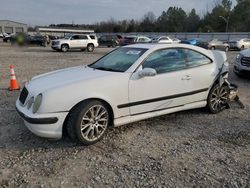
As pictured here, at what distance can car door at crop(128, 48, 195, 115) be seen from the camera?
158 inches

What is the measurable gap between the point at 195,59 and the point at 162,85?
1071 mm

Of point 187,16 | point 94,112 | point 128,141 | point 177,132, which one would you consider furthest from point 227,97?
point 187,16

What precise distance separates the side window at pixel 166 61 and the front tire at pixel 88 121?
107 centimetres

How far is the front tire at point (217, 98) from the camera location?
5.04m

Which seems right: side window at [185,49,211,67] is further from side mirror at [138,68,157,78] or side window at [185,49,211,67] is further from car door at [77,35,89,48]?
car door at [77,35,89,48]

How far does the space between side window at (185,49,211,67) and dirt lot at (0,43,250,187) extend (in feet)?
3.61

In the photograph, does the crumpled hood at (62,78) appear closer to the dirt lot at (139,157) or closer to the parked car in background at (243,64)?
the dirt lot at (139,157)

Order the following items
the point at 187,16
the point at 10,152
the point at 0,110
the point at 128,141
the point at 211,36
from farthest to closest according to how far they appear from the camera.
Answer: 1. the point at 187,16
2. the point at 211,36
3. the point at 0,110
4. the point at 128,141
5. the point at 10,152

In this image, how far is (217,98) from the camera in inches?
203

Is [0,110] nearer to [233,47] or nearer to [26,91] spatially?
[26,91]

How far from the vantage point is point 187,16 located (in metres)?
82.9

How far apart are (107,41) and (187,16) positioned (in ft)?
193

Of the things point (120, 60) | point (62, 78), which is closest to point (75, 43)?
point (120, 60)

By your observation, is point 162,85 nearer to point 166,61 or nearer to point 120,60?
point 166,61
